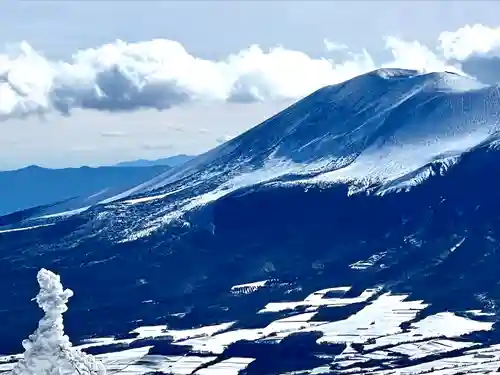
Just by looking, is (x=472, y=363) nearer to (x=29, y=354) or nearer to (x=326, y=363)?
(x=326, y=363)

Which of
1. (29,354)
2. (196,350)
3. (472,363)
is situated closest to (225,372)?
(196,350)

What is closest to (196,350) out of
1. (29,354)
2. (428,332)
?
(428,332)

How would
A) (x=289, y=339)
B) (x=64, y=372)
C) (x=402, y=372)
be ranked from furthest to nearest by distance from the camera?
(x=289, y=339) → (x=402, y=372) → (x=64, y=372)

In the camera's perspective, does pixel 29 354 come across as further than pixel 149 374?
No

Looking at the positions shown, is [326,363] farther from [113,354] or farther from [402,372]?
[113,354]

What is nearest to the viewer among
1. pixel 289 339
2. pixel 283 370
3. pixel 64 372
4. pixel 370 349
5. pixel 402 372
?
pixel 64 372

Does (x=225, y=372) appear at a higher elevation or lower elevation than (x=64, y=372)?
lower
